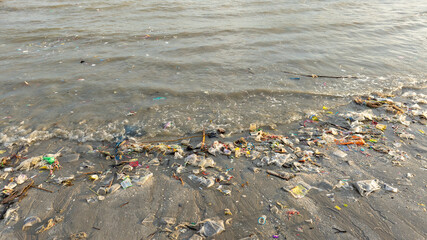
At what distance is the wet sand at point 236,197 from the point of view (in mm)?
2646

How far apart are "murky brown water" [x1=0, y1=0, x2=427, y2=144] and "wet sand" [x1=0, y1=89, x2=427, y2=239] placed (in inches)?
39.6

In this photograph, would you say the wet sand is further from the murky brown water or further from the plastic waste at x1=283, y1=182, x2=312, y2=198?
the murky brown water

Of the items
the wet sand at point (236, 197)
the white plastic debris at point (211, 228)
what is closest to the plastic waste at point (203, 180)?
the wet sand at point (236, 197)

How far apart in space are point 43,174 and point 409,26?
48.2 ft

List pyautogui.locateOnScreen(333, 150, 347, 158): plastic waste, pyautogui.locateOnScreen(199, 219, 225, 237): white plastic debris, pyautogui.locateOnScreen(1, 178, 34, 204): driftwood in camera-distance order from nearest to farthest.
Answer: pyautogui.locateOnScreen(199, 219, 225, 237): white plastic debris → pyautogui.locateOnScreen(1, 178, 34, 204): driftwood → pyautogui.locateOnScreen(333, 150, 347, 158): plastic waste

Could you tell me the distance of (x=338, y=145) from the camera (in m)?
4.12

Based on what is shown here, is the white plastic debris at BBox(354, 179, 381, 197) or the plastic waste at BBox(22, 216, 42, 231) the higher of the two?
the white plastic debris at BBox(354, 179, 381, 197)

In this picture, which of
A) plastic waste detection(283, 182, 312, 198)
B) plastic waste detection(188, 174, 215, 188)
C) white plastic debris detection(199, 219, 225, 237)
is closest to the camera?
white plastic debris detection(199, 219, 225, 237)

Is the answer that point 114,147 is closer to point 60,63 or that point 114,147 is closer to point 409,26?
point 60,63

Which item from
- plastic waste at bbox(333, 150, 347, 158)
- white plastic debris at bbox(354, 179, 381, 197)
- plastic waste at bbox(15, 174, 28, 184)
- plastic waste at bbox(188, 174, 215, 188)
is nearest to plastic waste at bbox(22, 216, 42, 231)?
plastic waste at bbox(15, 174, 28, 184)

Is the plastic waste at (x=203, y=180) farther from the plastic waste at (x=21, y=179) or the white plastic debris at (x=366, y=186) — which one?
the plastic waste at (x=21, y=179)

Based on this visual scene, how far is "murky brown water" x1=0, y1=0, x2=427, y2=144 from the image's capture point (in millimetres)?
5047

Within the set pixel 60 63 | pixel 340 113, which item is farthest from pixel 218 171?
pixel 60 63

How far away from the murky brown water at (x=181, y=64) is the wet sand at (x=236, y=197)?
1007 mm
